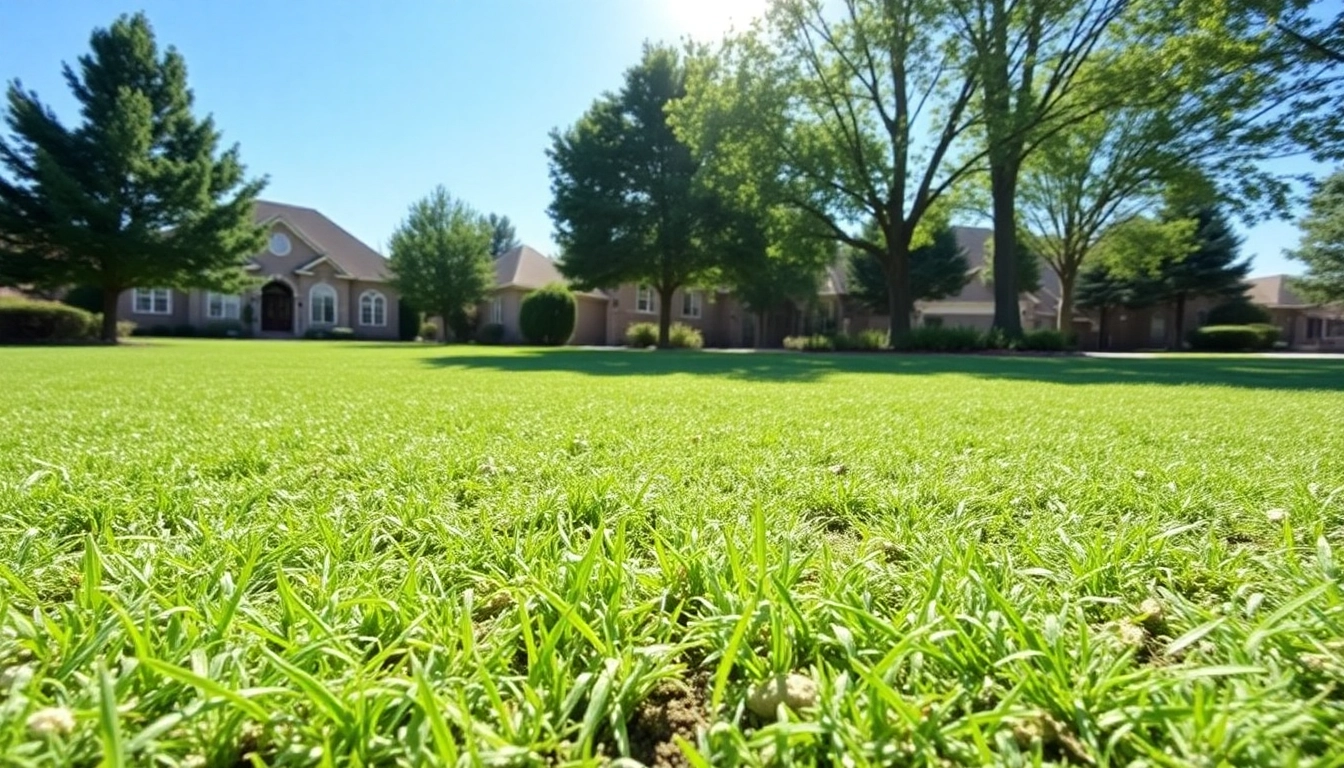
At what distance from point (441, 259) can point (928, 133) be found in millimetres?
23733

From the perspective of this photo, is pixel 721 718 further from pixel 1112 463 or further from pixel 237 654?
pixel 1112 463

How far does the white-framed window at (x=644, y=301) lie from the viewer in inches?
1480

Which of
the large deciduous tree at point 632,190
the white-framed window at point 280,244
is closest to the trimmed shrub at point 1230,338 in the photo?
the large deciduous tree at point 632,190

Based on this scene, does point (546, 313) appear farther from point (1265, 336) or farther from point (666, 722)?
point (1265, 336)

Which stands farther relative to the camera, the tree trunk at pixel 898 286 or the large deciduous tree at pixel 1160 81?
the tree trunk at pixel 898 286

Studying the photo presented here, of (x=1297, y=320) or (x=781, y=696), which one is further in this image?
(x=1297, y=320)

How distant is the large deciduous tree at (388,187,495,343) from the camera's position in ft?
102

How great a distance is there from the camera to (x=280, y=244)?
34.3 m

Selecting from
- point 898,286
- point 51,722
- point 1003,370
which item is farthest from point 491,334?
point 51,722

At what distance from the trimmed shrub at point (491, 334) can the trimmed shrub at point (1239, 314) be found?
43.7 m

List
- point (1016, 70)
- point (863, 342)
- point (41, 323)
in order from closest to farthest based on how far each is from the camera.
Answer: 1. point (1016, 70)
2. point (41, 323)
3. point (863, 342)

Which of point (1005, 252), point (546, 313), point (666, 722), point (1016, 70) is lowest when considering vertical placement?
point (666, 722)

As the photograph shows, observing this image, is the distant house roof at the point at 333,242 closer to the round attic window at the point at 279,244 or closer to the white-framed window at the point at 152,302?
the round attic window at the point at 279,244

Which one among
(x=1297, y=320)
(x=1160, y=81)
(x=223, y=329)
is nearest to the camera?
(x=1160, y=81)
